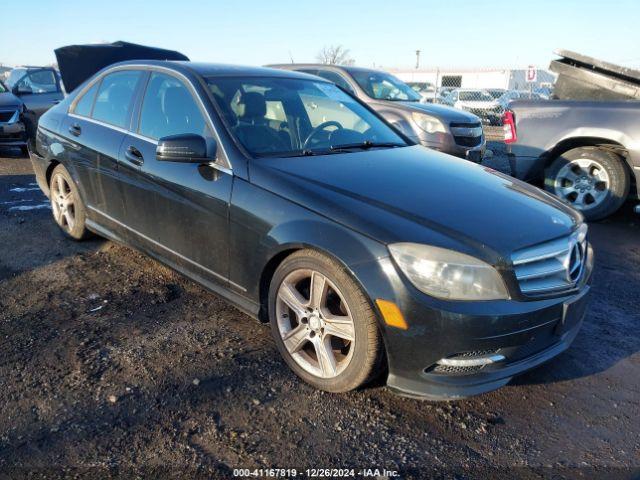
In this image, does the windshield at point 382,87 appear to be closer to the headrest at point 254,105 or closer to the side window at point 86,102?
the side window at point 86,102

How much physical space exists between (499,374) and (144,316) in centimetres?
227

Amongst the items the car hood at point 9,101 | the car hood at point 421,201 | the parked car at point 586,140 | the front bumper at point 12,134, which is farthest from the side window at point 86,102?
the car hood at point 9,101

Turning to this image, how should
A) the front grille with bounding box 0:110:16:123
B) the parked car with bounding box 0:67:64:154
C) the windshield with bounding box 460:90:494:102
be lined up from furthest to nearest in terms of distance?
the windshield with bounding box 460:90:494:102 < the parked car with bounding box 0:67:64:154 < the front grille with bounding box 0:110:16:123

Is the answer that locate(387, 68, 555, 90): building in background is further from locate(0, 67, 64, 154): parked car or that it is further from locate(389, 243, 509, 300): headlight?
locate(389, 243, 509, 300): headlight

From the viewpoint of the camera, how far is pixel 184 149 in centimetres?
302

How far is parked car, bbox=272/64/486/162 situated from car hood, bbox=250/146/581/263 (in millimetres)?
3883

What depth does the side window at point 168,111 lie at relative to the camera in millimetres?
3355

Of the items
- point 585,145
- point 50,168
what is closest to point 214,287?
point 50,168

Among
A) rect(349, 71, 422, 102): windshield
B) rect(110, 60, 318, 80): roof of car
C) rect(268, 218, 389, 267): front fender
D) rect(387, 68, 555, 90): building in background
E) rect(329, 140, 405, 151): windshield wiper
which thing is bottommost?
rect(387, 68, 555, 90): building in background

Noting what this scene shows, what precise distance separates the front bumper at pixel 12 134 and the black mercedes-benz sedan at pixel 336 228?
251 inches

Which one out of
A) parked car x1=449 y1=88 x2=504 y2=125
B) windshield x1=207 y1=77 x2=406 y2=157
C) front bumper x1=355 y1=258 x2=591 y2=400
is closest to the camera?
front bumper x1=355 y1=258 x2=591 y2=400

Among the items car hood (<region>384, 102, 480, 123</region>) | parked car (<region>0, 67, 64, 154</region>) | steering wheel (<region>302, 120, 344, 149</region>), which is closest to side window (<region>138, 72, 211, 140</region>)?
steering wheel (<region>302, 120, 344, 149</region>)

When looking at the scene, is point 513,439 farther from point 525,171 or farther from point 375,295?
point 525,171

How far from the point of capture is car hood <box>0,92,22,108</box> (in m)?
9.22
